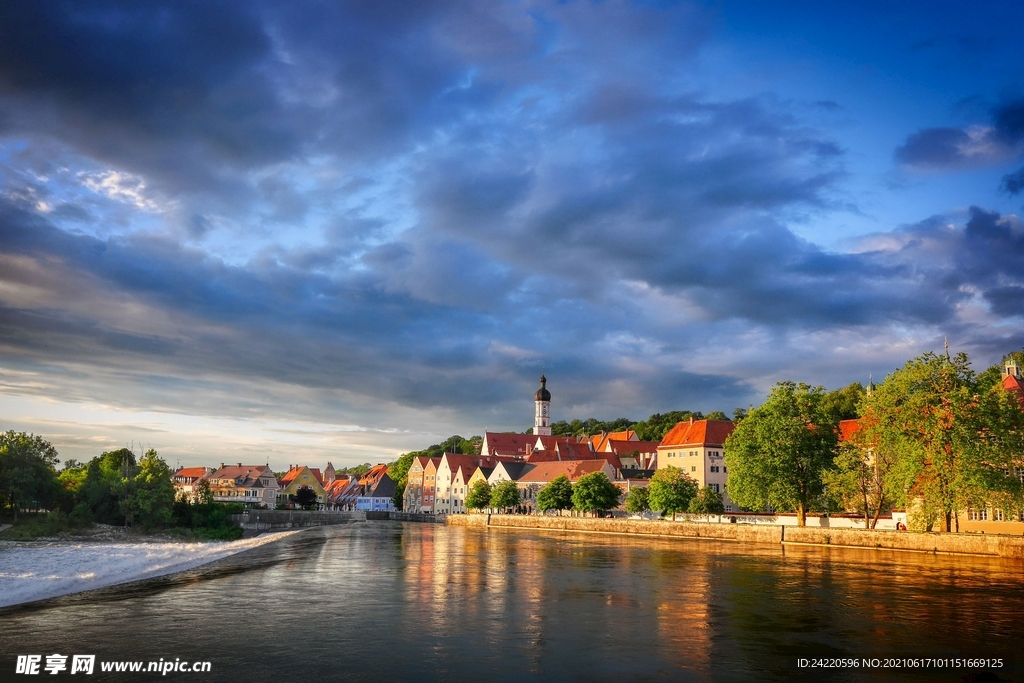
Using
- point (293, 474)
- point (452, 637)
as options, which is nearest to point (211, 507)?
point (452, 637)

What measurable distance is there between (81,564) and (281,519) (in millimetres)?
83127

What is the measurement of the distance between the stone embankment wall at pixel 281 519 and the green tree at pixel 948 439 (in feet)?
290

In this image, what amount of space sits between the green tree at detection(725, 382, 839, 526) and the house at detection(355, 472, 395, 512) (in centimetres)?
11560

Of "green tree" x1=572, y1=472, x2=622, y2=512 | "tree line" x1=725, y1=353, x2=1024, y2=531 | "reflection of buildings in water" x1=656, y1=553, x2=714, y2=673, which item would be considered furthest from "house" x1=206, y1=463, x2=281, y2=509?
"reflection of buildings in water" x1=656, y1=553, x2=714, y2=673

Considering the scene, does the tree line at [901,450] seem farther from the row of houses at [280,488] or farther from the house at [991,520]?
the row of houses at [280,488]

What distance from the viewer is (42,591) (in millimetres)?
29297

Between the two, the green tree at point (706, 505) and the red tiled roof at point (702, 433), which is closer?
the green tree at point (706, 505)

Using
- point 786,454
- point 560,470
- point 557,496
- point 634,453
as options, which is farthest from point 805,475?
point 634,453

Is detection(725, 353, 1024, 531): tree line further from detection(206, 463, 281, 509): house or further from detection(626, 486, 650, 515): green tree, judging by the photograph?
detection(206, 463, 281, 509): house

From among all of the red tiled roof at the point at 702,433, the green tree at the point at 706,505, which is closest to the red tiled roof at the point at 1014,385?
the green tree at the point at 706,505

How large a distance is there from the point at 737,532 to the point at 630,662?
57.3 m

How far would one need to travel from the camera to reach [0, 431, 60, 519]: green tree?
6669cm

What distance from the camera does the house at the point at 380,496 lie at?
17075cm

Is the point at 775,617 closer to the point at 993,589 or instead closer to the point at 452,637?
the point at 452,637
